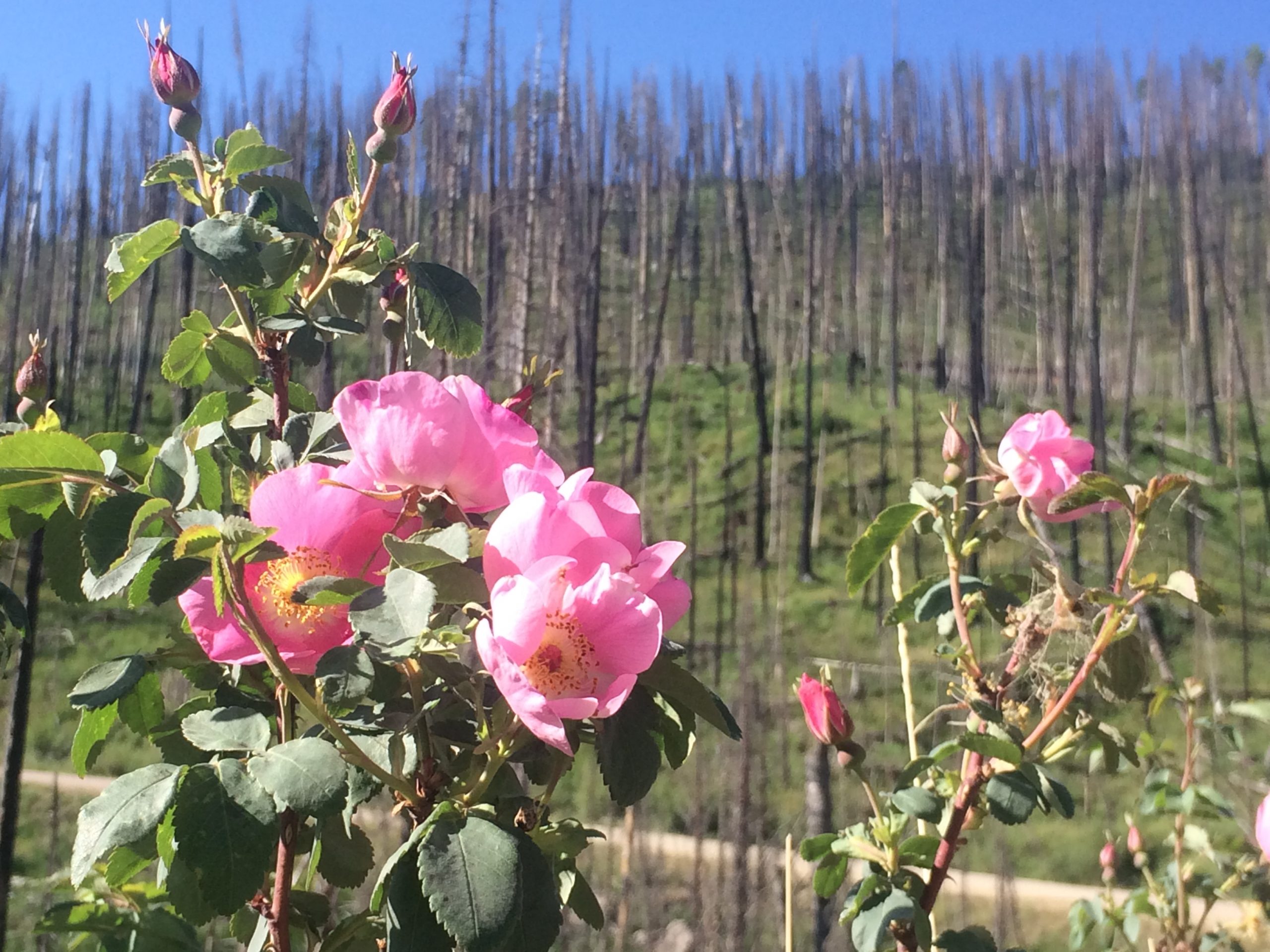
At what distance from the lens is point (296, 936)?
0.44m

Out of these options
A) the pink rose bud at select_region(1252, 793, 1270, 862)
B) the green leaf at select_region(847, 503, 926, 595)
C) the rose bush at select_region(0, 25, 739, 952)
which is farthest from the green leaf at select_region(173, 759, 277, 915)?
the pink rose bud at select_region(1252, 793, 1270, 862)

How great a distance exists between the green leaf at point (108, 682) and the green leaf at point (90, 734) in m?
0.06

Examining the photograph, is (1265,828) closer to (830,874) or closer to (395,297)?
(830,874)

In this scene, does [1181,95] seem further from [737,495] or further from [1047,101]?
[737,495]

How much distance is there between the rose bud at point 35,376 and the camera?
0.51m

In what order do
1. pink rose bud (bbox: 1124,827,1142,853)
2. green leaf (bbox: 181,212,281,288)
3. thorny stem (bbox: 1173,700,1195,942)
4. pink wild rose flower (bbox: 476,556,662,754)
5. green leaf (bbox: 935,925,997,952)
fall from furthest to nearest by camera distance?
1. pink rose bud (bbox: 1124,827,1142,853)
2. thorny stem (bbox: 1173,700,1195,942)
3. green leaf (bbox: 935,925,997,952)
4. green leaf (bbox: 181,212,281,288)
5. pink wild rose flower (bbox: 476,556,662,754)

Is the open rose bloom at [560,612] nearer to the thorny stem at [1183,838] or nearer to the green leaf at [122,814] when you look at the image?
the green leaf at [122,814]

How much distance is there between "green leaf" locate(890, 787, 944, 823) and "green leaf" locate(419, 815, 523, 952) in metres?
0.30

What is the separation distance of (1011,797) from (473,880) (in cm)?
31

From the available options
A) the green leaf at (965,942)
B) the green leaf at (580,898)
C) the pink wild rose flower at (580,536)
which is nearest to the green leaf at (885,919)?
the green leaf at (965,942)

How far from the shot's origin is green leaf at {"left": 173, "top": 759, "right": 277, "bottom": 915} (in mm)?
278

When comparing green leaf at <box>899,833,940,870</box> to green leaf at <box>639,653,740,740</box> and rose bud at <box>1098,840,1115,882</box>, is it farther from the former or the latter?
rose bud at <box>1098,840,1115,882</box>

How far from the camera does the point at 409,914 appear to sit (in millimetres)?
265

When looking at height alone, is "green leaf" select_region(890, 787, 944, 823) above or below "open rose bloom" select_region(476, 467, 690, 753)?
below
